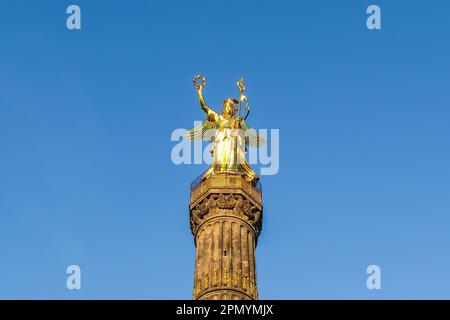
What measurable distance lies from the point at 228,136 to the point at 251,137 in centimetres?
211

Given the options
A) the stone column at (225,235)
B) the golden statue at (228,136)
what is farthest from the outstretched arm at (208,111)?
the stone column at (225,235)

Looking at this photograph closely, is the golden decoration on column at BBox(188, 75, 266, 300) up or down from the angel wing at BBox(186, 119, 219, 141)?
down

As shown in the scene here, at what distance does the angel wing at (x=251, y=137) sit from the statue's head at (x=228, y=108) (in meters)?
0.67

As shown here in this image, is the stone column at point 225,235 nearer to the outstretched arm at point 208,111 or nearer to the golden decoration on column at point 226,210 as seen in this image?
the golden decoration on column at point 226,210

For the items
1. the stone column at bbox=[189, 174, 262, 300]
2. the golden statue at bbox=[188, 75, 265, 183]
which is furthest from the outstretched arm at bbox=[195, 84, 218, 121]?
the stone column at bbox=[189, 174, 262, 300]

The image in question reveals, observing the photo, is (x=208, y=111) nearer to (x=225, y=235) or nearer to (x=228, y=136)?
(x=228, y=136)

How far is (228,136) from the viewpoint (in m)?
50.0

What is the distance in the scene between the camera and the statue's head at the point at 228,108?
168 feet

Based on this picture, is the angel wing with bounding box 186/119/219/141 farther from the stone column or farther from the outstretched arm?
the stone column

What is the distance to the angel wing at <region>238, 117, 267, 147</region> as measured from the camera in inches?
2019
